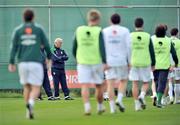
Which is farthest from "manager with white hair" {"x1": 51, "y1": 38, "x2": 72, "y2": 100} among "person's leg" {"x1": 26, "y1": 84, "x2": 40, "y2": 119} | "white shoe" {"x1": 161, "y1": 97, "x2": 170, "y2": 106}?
"person's leg" {"x1": 26, "y1": 84, "x2": 40, "y2": 119}

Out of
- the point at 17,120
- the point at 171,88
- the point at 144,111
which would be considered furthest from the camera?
the point at 171,88

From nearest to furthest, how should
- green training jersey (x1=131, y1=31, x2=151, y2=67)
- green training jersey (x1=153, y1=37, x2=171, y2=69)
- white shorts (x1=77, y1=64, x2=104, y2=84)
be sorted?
white shorts (x1=77, y1=64, x2=104, y2=84) → green training jersey (x1=131, y1=31, x2=151, y2=67) → green training jersey (x1=153, y1=37, x2=171, y2=69)

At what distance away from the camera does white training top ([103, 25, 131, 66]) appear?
744 inches

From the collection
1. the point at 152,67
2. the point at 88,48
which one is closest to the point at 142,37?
the point at 152,67

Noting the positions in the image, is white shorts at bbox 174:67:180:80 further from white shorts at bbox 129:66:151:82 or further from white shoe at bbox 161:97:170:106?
white shorts at bbox 129:66:151:82

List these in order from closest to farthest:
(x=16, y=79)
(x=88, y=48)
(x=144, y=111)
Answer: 1. (x=88, y=48)
2. (x=144, y=111)
3. (x=16, y=79)

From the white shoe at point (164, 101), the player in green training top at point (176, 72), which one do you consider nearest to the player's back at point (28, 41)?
the white shoe at point (164, 101)

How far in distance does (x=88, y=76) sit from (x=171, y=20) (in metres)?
16.8

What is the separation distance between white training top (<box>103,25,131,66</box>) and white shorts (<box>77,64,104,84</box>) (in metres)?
0.76

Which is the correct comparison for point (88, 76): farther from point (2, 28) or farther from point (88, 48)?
point (2, 28)

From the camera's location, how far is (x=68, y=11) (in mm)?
34438

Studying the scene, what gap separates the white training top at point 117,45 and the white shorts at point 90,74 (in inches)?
30.1

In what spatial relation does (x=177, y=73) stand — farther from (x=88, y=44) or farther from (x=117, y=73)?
(x=88, y=44)

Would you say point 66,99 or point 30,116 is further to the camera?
point 66,99
